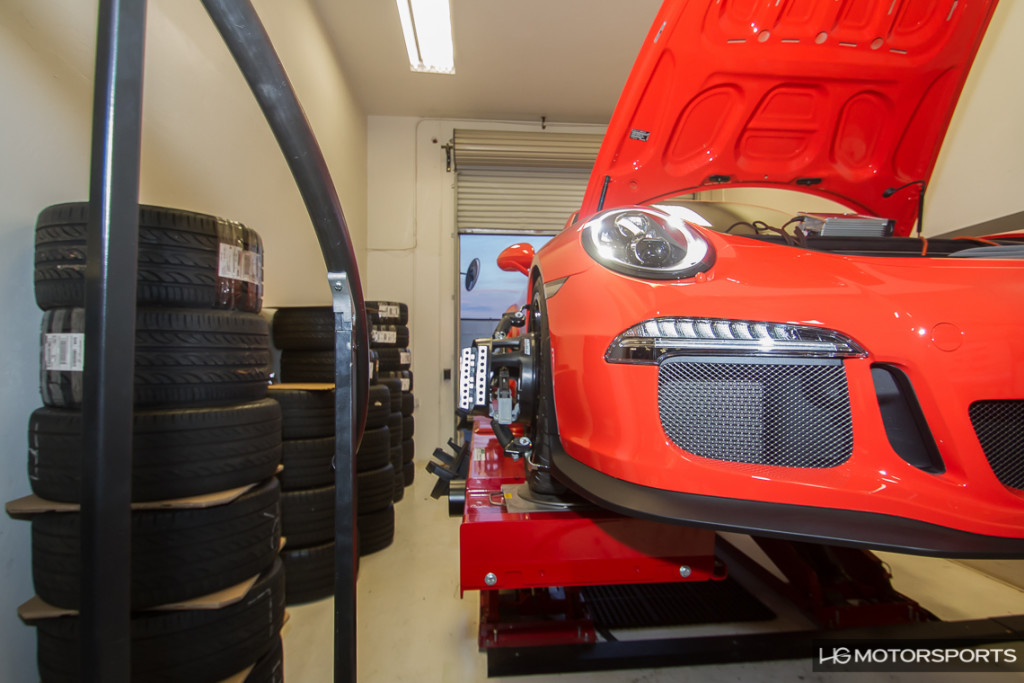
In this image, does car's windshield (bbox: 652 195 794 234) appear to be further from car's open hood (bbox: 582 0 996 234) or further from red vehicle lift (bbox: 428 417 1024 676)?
red vehicle lift (bbox: 428 417 1024 676)

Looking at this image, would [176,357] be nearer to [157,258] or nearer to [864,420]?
[157,258]

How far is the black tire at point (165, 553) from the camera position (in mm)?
1095

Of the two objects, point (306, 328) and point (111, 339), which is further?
point (306, 328)

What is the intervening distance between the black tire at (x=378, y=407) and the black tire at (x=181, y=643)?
1389 mm

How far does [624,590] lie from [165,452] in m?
1.74

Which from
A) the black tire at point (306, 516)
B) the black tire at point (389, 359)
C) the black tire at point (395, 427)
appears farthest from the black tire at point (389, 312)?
the black tire at point (306, 516)

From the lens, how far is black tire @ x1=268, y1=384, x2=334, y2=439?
2098mm

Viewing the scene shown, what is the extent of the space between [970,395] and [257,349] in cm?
167

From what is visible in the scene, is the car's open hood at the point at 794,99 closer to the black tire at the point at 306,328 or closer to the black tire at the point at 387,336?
the black tire at the point at 306,328

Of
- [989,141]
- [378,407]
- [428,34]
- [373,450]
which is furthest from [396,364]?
[989,141]

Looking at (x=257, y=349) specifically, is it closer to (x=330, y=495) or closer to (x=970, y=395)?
(x=330, y=495)

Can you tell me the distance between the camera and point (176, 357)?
1213 millimetres

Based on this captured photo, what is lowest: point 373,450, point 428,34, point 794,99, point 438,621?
point 438,621

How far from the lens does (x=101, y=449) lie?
0.62 meters
